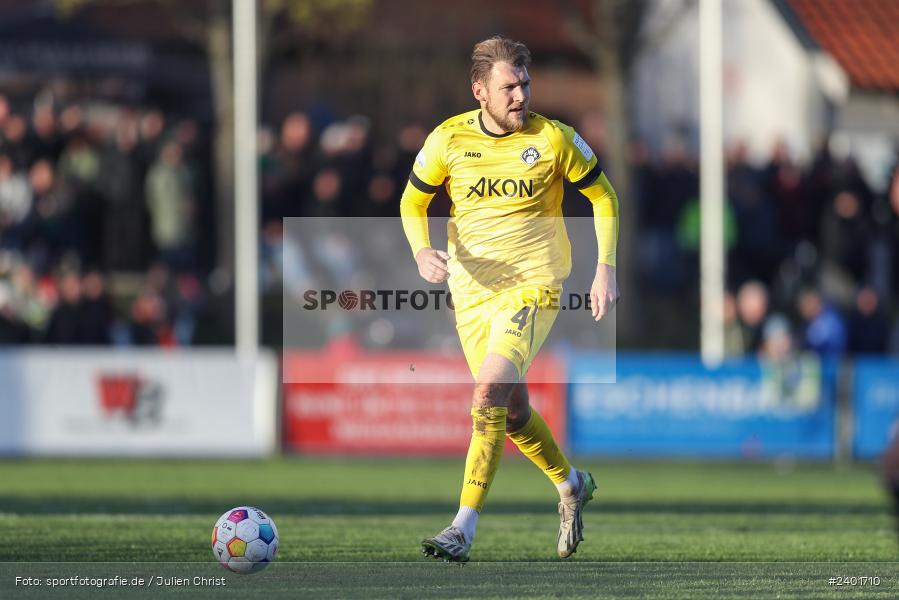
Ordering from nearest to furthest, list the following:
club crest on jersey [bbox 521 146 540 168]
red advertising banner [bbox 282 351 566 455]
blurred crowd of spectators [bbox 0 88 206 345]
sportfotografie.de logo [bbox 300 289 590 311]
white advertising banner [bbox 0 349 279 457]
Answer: club crest on jersey [bbox 521 146 540 168] < sportfotografie.de logo [bbox 300 289 590 311] < white advertising banner [bbox 0 349 279 457] < red advertising banner [bbox 282 351 566 455] < blurred crowd of spectators [bbox 0 88 206 345]

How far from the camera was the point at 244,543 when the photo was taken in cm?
809

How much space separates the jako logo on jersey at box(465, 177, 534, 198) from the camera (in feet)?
29.2

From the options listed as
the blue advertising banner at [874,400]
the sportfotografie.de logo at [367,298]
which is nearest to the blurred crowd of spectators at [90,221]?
the sportfotografie.de logo at [367,298]

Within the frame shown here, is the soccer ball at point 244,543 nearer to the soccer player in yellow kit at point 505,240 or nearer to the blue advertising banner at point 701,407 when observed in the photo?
the soccer player in yellow kit at point 505,240

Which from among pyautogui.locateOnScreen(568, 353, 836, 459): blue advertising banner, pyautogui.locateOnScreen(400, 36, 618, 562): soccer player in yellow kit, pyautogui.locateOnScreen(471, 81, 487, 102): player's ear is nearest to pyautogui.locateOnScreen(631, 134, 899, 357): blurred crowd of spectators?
pyautogui.locateOnScreen(568, 353, 836, 459): blue advertising banner

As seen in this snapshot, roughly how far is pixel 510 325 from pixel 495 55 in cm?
138

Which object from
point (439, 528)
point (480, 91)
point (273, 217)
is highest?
point (273, 217)

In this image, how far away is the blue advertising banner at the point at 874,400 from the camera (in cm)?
2061

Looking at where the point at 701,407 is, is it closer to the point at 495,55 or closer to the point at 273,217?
the point at 273,217

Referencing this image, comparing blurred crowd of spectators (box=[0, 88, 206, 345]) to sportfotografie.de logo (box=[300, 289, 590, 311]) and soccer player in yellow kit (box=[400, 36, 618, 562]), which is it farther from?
soccer player in yellow kit (box=[400, 36, 618, 562])

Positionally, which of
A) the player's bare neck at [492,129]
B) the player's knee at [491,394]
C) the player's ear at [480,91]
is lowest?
the player's knee at [491,394]

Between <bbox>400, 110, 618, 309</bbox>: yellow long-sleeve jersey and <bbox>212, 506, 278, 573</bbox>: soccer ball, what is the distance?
5.52ft

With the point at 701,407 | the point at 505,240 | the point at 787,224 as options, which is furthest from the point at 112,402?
the point at 505,240

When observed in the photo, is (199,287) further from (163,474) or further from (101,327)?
(163,474)
